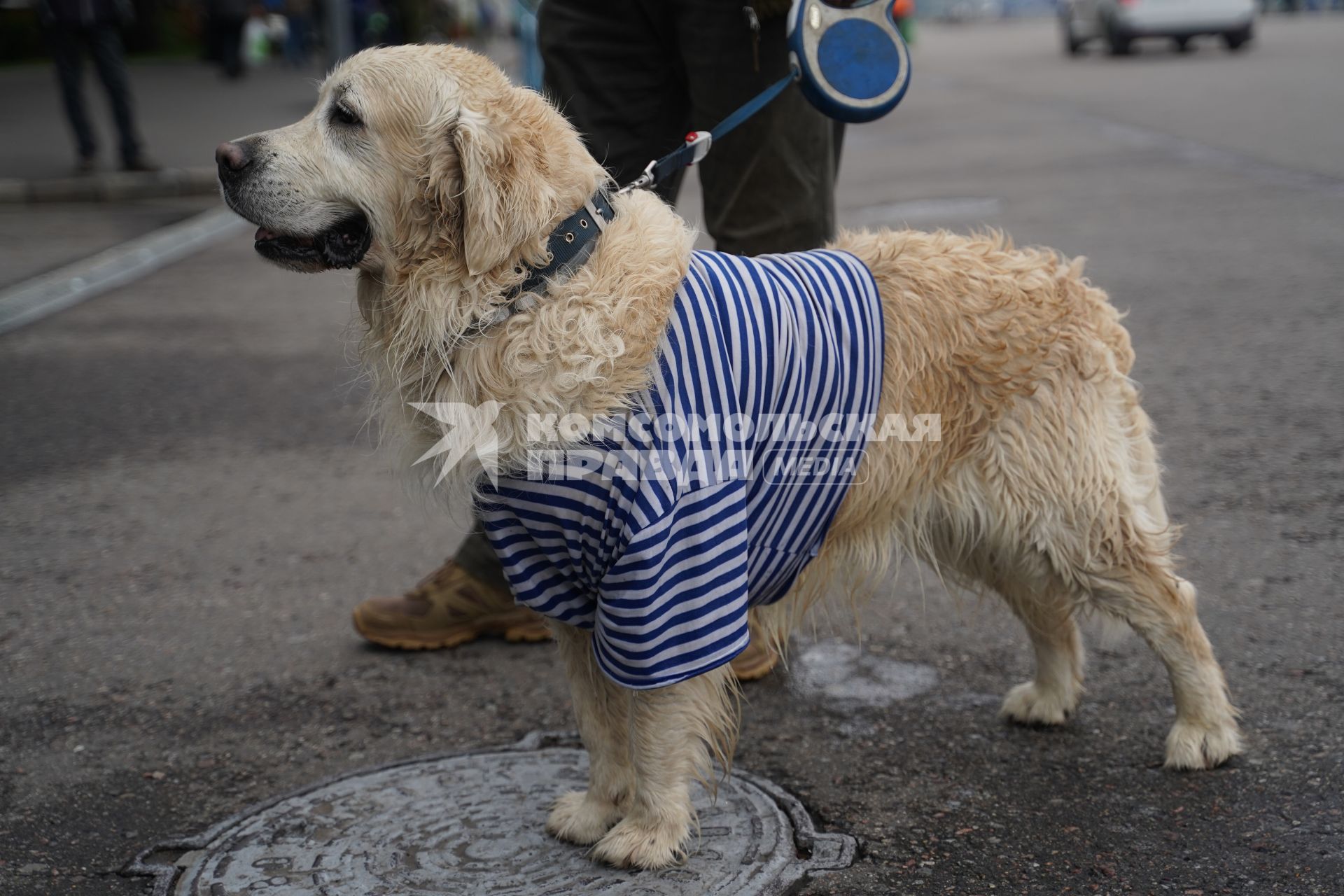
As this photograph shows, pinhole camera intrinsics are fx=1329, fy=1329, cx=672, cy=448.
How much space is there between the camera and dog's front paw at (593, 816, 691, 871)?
279 cm

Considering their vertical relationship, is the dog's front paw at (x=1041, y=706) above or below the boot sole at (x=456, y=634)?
above

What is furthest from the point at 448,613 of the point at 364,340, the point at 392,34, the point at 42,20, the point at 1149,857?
the point at 392,34

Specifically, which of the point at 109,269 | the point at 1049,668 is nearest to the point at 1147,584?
the point at 1049,668

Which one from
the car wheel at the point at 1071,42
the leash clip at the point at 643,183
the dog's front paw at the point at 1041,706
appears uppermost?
the leash clip at the point at 643,183

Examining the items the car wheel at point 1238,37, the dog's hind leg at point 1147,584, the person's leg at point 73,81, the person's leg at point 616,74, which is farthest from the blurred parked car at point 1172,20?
the dog's hind leg at point 1147,584

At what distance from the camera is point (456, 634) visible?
12.9 feet

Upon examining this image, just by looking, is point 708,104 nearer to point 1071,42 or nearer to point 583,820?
point 583,820

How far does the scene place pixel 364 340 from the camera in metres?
2.78

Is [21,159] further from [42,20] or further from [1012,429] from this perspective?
[1012,429]

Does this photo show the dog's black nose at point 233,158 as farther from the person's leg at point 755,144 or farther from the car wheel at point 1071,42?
the car wheel at point 1071,42

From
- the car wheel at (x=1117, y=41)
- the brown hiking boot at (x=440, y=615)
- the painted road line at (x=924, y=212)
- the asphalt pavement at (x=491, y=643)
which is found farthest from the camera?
the car wheel at (x=1117, y=41)

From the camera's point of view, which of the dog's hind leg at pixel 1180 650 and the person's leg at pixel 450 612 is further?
the person's leg at pixel 450 612

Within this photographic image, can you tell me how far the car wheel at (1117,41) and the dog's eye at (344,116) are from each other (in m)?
24.8

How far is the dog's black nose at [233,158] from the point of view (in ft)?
8.56
